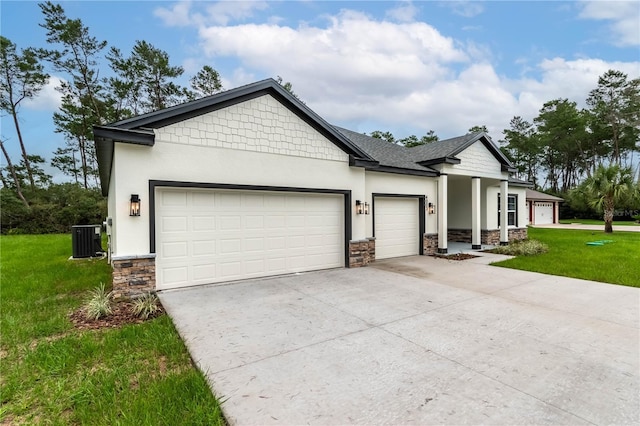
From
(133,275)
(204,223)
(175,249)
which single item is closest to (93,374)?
(133,275)

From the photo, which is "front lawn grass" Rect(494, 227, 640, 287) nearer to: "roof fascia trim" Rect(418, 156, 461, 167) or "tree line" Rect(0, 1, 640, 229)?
"roof fascia trim" Rect(418, 156, 461, 167)

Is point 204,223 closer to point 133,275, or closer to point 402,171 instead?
point 133,275

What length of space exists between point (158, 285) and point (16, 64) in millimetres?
29009

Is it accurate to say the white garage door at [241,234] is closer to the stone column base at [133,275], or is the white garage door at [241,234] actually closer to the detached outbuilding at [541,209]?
the stone column base at [133,275]

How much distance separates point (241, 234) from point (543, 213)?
3281 cm

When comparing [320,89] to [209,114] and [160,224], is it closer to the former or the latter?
[209,114]

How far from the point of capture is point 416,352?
12.1 ft

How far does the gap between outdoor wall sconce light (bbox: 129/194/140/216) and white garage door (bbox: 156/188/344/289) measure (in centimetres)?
43

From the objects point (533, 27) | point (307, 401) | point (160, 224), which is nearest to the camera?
point (307, 401)

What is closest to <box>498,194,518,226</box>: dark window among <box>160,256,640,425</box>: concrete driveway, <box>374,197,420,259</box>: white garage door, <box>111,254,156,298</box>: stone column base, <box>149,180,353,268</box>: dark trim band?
<box>374,197,420,259</box>: white garage door

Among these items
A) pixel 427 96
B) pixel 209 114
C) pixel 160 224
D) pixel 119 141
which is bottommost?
pixel 160 224

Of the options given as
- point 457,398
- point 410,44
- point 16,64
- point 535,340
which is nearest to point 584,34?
point 410,44

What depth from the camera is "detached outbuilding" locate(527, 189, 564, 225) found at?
2875cm

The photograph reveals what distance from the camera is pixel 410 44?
13.1 metres
